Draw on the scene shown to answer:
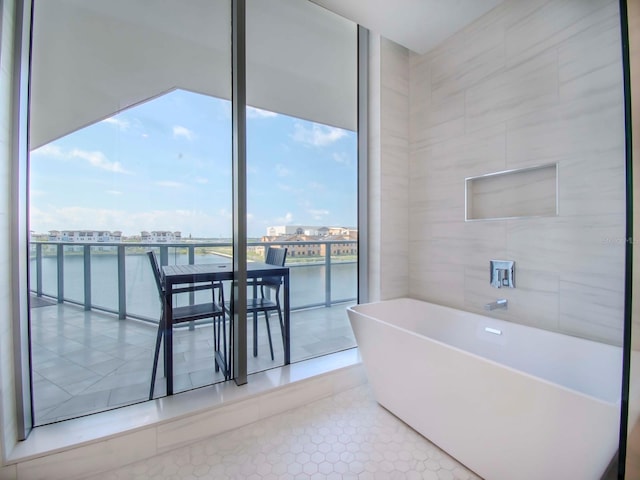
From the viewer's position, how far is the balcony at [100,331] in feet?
5.16

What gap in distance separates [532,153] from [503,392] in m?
1.43

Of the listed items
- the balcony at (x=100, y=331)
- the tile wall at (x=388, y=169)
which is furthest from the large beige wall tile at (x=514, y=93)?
the balcony at (x=100, y=331)

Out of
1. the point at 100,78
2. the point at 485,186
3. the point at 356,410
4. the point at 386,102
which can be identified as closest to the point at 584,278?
the point at 485,186

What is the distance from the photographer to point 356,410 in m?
1.95

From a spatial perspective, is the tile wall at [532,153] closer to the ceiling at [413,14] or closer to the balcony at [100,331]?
the ceiling at [413,14]

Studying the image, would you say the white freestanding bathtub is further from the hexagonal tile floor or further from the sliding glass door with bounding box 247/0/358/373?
the sliding glass door with bounding box 247/0/358/373

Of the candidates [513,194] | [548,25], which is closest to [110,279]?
[513,194]

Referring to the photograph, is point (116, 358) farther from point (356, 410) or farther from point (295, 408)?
point (356, 410)

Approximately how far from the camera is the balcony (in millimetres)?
1572

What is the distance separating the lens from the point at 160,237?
1791 millimetres

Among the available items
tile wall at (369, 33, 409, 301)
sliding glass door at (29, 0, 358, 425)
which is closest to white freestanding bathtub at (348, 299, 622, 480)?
tile wall at (369, 33, 409, 301)

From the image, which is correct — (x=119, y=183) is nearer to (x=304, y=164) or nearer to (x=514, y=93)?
(x=304, y=164)

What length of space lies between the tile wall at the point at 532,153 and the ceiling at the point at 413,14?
11cm

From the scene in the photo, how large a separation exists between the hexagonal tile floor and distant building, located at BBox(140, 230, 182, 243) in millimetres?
1174
